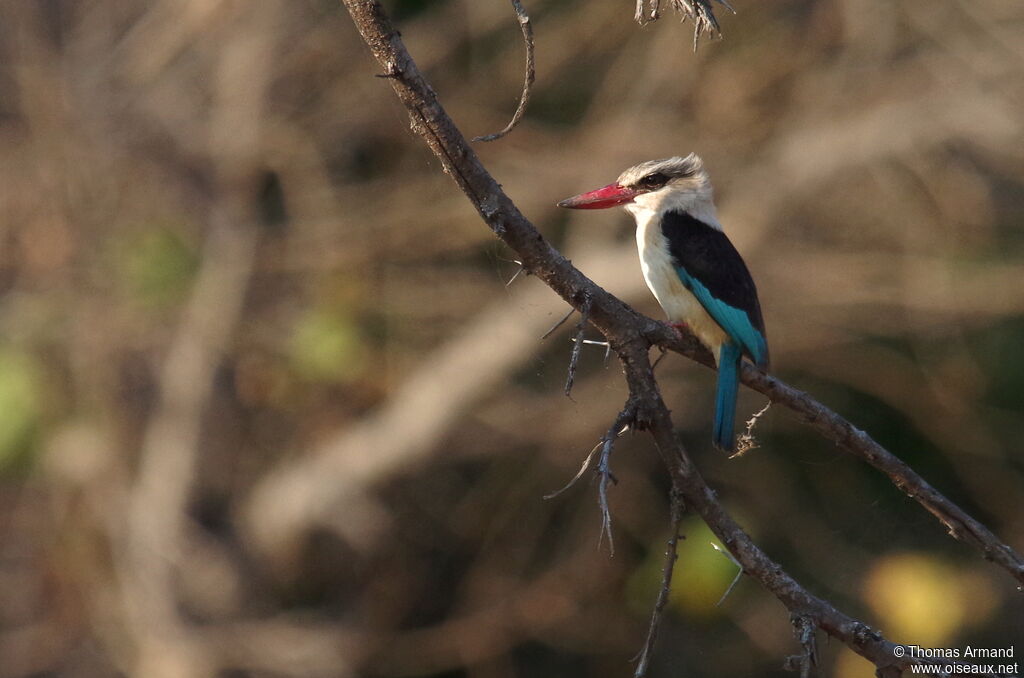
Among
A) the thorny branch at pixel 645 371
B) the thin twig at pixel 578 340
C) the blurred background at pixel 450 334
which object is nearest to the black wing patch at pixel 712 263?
the thorny branch at pixel 645 371

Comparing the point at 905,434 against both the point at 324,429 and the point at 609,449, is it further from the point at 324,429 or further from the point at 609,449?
the point at 609,449

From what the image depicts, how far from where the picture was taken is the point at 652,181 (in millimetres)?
3641

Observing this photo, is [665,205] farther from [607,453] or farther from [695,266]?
[607,453]

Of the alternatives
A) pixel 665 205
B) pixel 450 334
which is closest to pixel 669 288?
pixel 665 205

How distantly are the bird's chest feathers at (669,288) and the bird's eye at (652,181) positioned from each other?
106 millimetres

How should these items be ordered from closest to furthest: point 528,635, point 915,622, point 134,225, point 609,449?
point 609,449
point 915,622
point 134,225
point 528,635

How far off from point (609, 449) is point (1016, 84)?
18.2ft

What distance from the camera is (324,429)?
7297mm

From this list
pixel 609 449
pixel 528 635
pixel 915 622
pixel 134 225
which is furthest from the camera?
pixel 528 635

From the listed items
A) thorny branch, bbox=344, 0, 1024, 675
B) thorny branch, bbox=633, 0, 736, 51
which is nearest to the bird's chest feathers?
thorny branch, bbox=344, 0, 1024, 675

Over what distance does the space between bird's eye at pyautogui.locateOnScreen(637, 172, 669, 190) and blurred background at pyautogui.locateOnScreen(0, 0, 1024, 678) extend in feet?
8.97

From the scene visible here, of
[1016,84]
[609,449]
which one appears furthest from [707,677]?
[609,449]

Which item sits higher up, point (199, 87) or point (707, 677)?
point (199, 87)

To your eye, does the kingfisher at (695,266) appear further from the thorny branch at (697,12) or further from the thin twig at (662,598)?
the thorny branch at (697,12)
